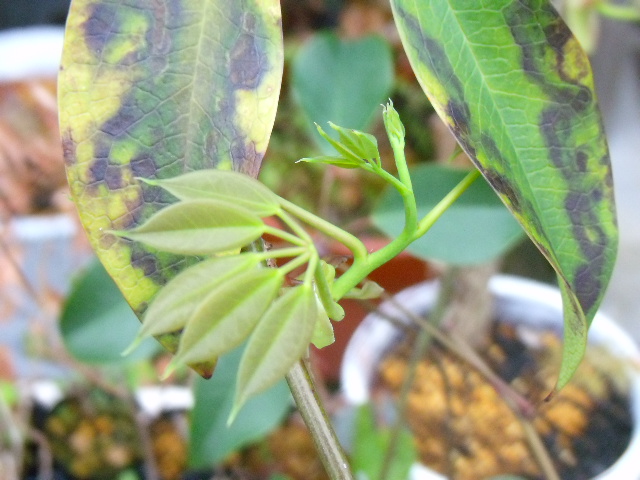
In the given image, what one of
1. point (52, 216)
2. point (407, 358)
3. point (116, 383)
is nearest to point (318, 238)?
point (407, 358)

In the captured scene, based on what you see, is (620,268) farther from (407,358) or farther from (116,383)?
(116,383)

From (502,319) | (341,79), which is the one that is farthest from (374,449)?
(341,79)

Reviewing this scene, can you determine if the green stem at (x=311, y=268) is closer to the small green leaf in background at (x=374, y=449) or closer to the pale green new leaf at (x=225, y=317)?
the pale green new leaf at (x=225, y=317)

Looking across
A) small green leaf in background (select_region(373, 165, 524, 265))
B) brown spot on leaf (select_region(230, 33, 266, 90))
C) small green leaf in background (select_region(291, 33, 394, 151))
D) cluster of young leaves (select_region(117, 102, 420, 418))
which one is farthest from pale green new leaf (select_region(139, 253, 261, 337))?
small green leaf in background (select_region(291, 33, 394, 151))

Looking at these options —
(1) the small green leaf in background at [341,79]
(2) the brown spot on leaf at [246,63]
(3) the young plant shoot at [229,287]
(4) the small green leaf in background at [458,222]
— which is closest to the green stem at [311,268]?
(3) the young plant shoot at [229,287]

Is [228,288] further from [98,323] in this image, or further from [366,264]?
[98,323]

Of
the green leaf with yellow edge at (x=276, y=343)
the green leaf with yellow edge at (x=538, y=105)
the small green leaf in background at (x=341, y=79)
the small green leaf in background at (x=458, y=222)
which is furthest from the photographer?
the small green leaf in background at (x=341, y=79)
